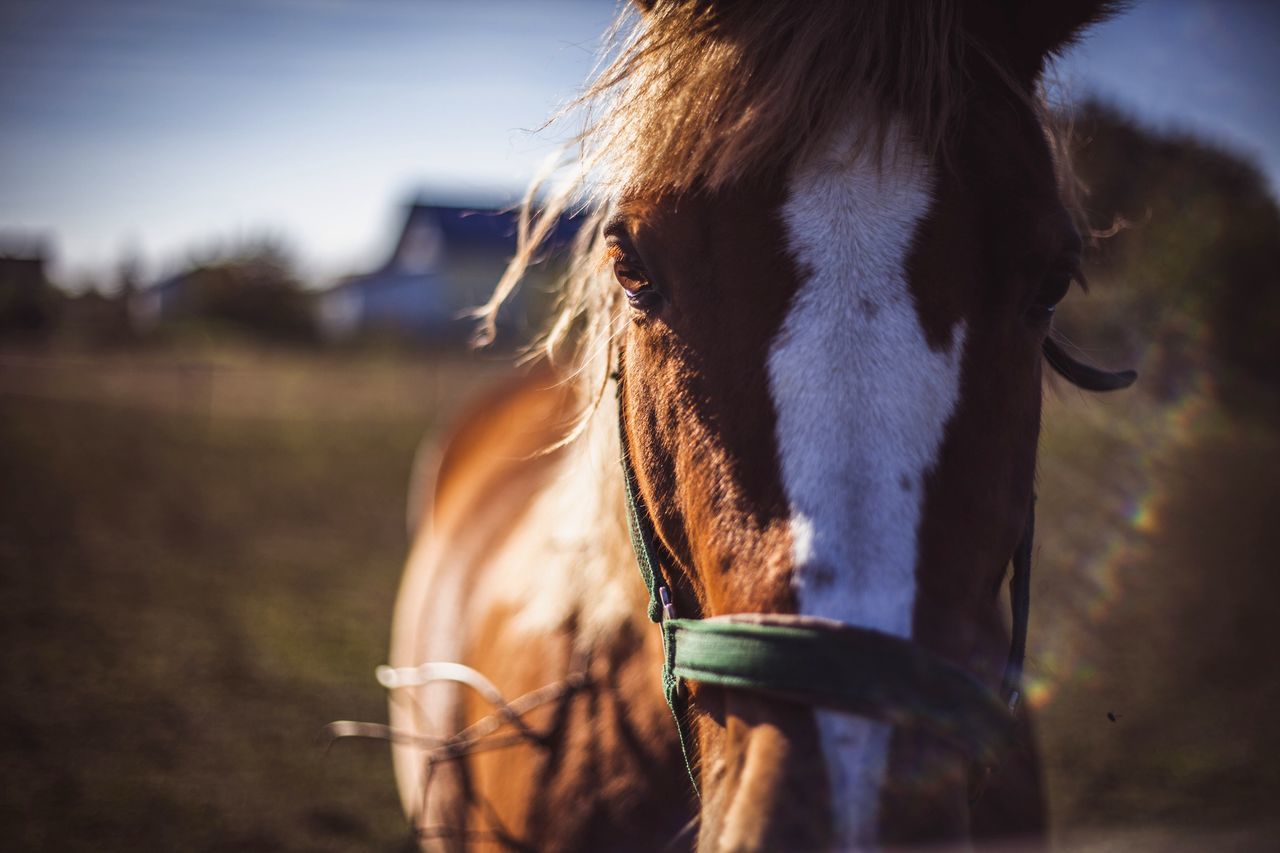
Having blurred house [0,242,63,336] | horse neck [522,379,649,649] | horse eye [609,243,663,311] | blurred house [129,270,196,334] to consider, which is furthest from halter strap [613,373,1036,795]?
blurred house [129,270,196,334]

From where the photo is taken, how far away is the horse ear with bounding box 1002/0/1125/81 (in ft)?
3.91

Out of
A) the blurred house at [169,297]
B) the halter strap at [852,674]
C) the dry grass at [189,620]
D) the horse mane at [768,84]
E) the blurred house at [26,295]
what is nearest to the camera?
the halter strap at [852,674]

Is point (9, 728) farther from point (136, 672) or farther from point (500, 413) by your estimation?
point (500, 413)

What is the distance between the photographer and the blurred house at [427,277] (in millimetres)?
30059

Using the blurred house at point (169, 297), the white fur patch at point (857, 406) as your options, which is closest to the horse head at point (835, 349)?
the white fur patch at point (857, 406)

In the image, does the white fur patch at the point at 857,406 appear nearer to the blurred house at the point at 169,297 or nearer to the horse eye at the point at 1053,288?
the horse eye at the point at 1053,288

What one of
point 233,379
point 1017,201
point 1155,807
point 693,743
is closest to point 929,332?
point 1017,201

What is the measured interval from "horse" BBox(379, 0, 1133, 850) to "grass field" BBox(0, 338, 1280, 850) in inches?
23.5

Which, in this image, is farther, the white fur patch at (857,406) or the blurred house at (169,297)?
the blurred house at (169,297)

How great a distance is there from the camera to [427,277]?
109 ft

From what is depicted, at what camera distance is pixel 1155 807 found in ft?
12.1

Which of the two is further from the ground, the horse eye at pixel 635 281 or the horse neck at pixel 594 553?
the horse eye at pixel 635 281

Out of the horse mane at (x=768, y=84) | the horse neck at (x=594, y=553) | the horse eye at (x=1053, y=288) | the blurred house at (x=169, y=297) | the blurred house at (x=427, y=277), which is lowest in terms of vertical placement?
the horse neck at (x=594, y=553)

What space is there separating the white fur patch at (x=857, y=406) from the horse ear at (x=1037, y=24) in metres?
0.40
